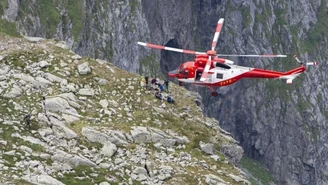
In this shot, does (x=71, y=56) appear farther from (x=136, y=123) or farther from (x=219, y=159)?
(x=219, y=159)

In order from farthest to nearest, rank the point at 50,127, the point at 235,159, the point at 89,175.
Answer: the point at 235,159 → the point at 50,127 → the point at 89,175

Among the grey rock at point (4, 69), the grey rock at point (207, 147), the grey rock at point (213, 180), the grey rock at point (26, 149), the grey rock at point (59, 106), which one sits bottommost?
the grey rock at point (213, 180)

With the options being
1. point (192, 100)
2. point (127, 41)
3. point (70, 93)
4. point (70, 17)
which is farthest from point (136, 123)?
point (127, 41)

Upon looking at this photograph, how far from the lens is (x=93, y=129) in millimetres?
50969

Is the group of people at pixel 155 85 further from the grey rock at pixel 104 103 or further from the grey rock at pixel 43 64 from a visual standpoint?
the grey rock at pixel 43 64

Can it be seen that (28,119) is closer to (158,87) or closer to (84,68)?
(84,68)

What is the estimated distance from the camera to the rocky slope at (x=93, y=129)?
45.8 meters

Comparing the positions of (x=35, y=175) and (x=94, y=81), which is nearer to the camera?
(x=35, y=175)

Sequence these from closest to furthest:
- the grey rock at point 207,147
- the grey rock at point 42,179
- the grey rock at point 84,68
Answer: the grey rock at point 42,179 < the grey rock at point 207,147 < the grey rock at point 84,68

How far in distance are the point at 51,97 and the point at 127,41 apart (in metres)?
118

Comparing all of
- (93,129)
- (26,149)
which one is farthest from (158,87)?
(26,149)

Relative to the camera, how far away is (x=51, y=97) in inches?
2104

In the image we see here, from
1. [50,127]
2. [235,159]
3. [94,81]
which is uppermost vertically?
[94,81]

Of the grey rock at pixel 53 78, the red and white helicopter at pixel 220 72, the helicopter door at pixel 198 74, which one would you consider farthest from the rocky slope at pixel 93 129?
the red and white helicopter at pixel 220 72
